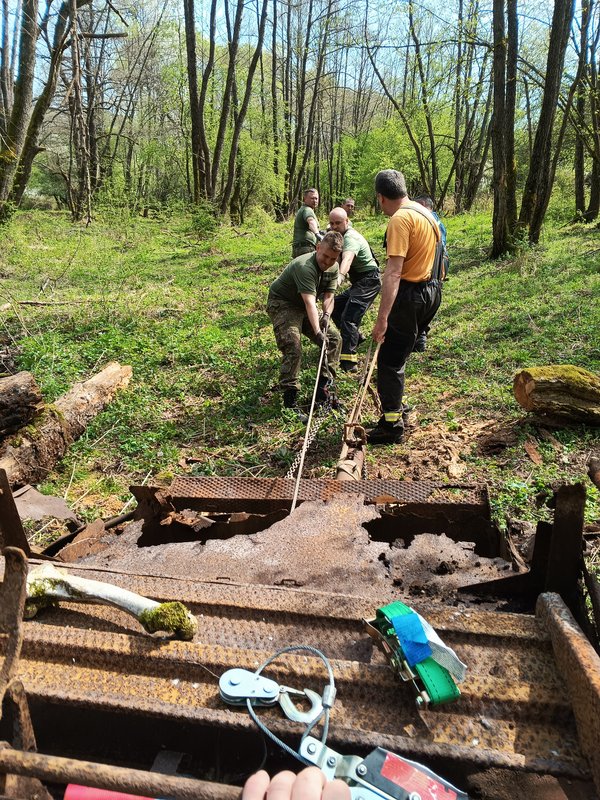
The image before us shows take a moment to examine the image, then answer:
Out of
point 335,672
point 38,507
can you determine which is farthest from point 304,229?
point 335,672

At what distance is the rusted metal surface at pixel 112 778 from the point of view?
115cm

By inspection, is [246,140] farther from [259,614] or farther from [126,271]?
[259,614]

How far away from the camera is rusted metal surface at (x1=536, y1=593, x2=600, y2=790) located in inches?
49.1

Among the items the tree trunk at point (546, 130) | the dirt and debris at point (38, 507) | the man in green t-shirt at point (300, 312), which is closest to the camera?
the dirt and debris at point (38, 507)

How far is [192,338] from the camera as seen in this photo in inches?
343

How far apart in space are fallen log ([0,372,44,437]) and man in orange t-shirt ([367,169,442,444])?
10.7ft

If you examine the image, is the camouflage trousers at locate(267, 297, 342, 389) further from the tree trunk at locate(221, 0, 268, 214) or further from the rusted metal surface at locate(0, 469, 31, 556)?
the tree trunk at locate(221, 0, 268, 214)

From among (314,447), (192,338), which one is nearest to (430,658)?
(314,447)

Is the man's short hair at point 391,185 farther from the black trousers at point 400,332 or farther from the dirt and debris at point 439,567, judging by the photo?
the dirt and debris at point 439,567

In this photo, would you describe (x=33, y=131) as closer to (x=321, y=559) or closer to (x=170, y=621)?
(x=321, y=559)

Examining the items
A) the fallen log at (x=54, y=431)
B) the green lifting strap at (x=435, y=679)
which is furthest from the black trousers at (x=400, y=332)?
the green lifting strap at (x=435, y=679)

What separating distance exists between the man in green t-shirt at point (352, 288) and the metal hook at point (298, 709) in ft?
19.5

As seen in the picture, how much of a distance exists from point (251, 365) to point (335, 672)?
6220 millimetres

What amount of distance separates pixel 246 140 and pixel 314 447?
31049 mm
